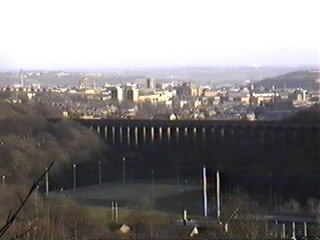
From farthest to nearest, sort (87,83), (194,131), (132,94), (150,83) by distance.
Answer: (87,83) → (150,83) → (132,94) → (194,131)

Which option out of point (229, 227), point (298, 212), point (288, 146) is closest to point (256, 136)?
point (288, 146)

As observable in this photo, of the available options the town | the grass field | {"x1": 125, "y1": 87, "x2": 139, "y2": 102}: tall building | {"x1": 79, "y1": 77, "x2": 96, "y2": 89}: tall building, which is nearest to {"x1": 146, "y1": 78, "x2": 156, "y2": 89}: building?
the town

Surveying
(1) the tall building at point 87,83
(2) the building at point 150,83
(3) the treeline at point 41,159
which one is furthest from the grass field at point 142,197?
(1) the tall building at point 87,83

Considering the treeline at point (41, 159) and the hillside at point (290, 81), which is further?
the hillside at point (290, 81)

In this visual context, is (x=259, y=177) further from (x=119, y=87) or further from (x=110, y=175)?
(x=119, y=87)

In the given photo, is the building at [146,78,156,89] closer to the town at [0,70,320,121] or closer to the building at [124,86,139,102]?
the town at [0,70,320,121]

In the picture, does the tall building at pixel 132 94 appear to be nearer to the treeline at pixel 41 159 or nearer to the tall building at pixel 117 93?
the tall building at pixel 117 93

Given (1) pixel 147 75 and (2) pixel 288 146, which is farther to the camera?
(1) pixel 147 75

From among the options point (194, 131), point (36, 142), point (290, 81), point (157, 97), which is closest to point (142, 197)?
point (36, 142)

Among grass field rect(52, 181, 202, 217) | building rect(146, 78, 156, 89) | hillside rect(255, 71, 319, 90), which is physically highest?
hillside rect(255, 71, 319, 90)

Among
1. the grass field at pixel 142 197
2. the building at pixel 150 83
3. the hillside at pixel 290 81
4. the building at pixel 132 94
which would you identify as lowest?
the grass field at pixel 142 197

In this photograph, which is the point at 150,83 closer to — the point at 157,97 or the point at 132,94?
the point at 132,94
